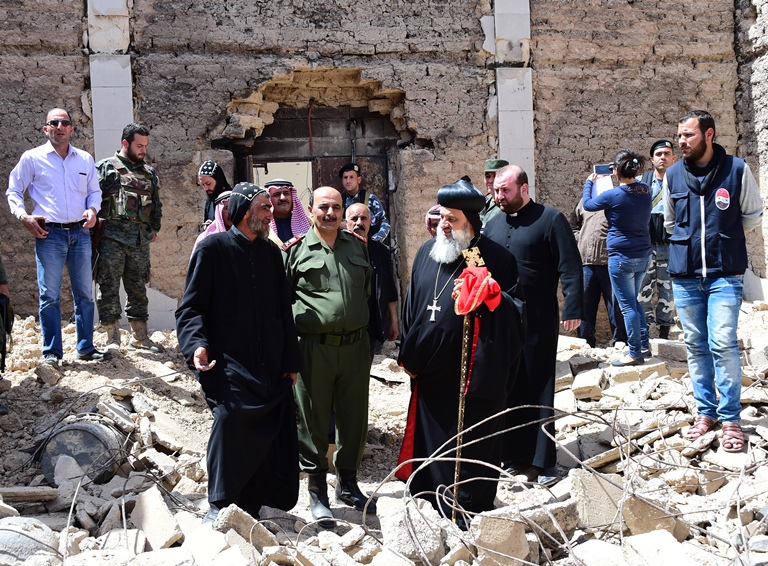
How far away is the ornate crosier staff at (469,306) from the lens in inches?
173

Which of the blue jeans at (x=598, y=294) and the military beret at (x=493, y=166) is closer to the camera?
the military beret at (x=493, y=166)

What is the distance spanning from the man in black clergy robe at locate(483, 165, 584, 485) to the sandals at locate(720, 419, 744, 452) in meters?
0.98

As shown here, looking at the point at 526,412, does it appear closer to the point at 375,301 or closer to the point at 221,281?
the point at 375,301

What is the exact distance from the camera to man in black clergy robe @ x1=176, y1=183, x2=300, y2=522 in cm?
426

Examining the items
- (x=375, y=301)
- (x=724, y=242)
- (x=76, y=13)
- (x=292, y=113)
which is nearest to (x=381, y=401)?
(x=375, y=301)

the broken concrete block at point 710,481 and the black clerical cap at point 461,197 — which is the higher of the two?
the black clerical cap at point 461,197

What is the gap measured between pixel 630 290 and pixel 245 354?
12.1 ft

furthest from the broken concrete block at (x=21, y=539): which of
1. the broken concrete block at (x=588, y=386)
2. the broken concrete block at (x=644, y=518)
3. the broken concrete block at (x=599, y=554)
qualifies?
the broken concrete block at (x=588, y=386)

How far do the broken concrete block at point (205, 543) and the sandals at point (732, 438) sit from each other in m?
2.95

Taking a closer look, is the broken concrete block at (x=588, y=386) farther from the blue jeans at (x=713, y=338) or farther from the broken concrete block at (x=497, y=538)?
the broken concrete block at (x=497, y=538)

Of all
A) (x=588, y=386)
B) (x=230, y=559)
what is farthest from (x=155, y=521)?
(x=588, y=386)

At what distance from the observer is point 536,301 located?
5344 millimetres

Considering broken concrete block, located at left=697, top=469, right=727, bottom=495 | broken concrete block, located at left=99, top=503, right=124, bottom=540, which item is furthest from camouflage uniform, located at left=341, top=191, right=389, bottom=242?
broken concrete block, located at left=99, top=503, right=124, bottom=540

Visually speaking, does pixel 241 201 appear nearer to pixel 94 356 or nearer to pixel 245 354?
pixel 245 354
